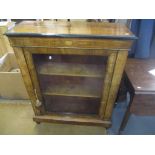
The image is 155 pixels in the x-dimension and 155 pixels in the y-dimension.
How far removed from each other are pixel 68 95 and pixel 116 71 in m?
0.50

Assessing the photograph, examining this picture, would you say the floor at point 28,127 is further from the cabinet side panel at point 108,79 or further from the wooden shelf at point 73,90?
the wooden shelf at point 73,90

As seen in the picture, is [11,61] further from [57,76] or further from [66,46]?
[66,46]

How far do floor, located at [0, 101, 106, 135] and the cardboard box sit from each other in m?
0.18

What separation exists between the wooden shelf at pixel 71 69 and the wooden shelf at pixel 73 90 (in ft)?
0.57

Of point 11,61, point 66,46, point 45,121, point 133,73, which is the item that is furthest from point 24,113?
point 133,73

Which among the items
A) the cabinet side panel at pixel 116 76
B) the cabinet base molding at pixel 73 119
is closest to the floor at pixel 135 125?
the cabinet base molding at pixel 73 119

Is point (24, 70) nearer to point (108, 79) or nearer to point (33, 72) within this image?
point (33, 72)

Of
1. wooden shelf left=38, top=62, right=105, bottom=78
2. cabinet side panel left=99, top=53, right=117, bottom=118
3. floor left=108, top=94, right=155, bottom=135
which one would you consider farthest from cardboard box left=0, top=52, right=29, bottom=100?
floor left=108, top=94, right=155, bottom=135

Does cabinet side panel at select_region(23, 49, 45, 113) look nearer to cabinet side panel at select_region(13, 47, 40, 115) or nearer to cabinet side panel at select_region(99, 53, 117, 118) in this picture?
cabinet side panel at select_region(13, 47, 40, 115)

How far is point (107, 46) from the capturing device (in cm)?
93

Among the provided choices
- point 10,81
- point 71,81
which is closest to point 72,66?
point 71,81

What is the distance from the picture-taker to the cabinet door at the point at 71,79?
1.06 m

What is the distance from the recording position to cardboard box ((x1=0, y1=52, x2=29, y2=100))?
161 cm

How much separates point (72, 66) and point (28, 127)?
0.81 m
